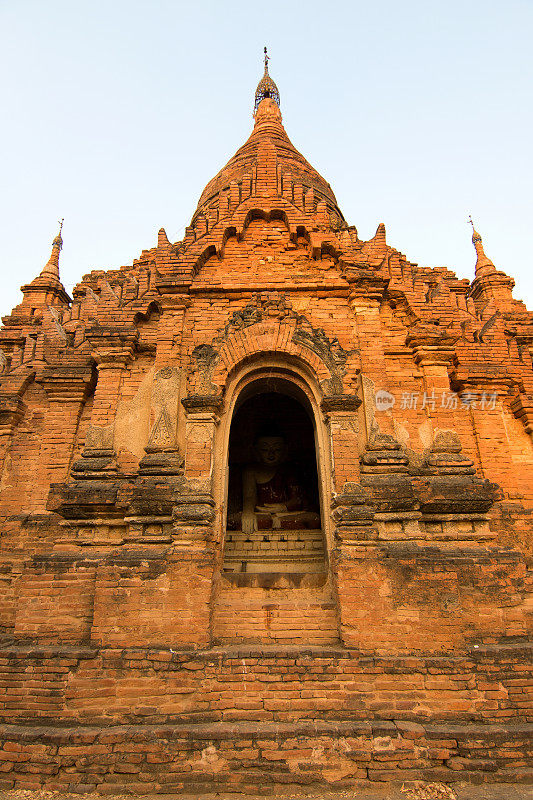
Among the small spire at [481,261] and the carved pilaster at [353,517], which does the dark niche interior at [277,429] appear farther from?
the small spire at [481,261]

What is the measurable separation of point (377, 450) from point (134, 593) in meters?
3.97

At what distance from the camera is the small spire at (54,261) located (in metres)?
15.0

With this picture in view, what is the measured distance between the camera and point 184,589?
6.22 metres

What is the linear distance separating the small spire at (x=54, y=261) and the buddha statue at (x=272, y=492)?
9.00m

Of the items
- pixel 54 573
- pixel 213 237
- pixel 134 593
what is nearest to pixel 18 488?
pixel 54 573

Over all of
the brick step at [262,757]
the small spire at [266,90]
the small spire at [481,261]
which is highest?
the small spire at [266,90]

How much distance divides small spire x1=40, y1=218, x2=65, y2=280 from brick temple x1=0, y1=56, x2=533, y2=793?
502cm

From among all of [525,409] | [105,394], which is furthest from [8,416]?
[525,409]

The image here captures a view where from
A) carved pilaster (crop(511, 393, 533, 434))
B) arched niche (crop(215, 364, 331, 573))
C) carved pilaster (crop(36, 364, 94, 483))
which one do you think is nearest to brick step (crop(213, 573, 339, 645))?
arched niche (crop(215, 364, 331, 573))

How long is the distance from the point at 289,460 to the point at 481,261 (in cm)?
992

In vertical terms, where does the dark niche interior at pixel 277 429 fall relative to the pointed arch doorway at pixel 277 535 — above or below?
above

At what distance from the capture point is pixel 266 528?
970 cm

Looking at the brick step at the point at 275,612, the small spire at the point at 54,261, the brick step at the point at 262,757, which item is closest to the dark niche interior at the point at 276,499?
the brick step at the point at 275,612

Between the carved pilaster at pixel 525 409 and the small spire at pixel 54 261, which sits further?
the small spire at pixel 54 261
